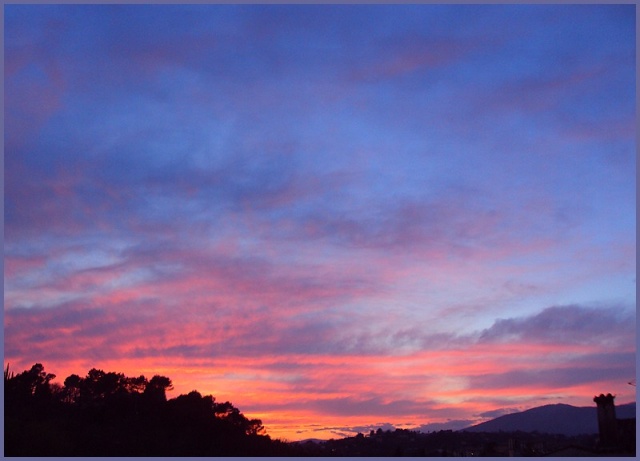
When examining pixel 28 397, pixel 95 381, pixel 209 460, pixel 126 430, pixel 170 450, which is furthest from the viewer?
pixel 95 381

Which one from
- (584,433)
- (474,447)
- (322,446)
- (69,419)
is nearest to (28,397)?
(69,419)

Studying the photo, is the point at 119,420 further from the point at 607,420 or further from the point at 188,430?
the point at 607,420

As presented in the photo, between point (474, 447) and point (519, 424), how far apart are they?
4.19 metres

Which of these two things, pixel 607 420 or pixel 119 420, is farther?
pixel 119 420

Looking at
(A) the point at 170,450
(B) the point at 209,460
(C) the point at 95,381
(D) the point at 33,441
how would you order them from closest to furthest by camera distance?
(B) the point at 209,460 → (D) the point at 33,441 → (A) the point at 170,450 → (C) the point at 95,381

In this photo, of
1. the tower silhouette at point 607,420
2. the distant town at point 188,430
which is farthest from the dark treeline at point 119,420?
the tower silhouette at point 607,420

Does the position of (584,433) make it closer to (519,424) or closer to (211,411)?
(519,424)

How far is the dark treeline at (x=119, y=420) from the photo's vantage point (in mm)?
28594

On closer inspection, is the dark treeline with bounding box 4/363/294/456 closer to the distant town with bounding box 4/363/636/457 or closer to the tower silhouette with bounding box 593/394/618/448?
the distant town with bounding box 4/363/636/457

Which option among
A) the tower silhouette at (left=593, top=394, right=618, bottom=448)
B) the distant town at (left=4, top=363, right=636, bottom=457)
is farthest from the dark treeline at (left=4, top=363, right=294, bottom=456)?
the tower silhouette at (left=593, top=394, right=618, bottom=448)

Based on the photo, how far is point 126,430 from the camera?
31.4m

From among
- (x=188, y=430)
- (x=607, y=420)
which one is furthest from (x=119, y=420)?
(x=607, y=420)

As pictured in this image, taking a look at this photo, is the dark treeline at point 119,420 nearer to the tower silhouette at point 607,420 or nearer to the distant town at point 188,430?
the distant town at point 188,430

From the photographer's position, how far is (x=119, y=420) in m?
33.8
